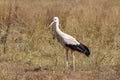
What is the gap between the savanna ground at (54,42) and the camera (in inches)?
303

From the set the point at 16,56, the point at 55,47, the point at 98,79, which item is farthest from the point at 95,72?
the point at 55,47

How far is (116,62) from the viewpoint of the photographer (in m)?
8.80

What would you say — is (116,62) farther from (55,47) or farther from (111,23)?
(111,23)

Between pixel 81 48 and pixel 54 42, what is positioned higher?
pixel 54 42

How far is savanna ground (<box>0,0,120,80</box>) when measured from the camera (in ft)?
25.2

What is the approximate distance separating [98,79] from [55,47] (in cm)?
275

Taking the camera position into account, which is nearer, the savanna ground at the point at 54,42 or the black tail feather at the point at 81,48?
the savanna ground at the point at 54,42

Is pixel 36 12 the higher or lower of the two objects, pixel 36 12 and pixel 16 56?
the higher

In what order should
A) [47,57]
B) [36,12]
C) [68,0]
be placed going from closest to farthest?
Result: [47,57], [36,12], [68,0]

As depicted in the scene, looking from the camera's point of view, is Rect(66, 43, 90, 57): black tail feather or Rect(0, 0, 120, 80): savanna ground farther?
Rect(66, 43, 90, 57): black tail feather

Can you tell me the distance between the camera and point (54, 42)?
10609mm

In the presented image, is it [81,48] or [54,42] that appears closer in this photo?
[81,48]

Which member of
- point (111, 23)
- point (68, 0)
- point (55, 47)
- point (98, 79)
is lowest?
point (98, 79)

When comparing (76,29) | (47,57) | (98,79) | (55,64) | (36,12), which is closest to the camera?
(98,79)
